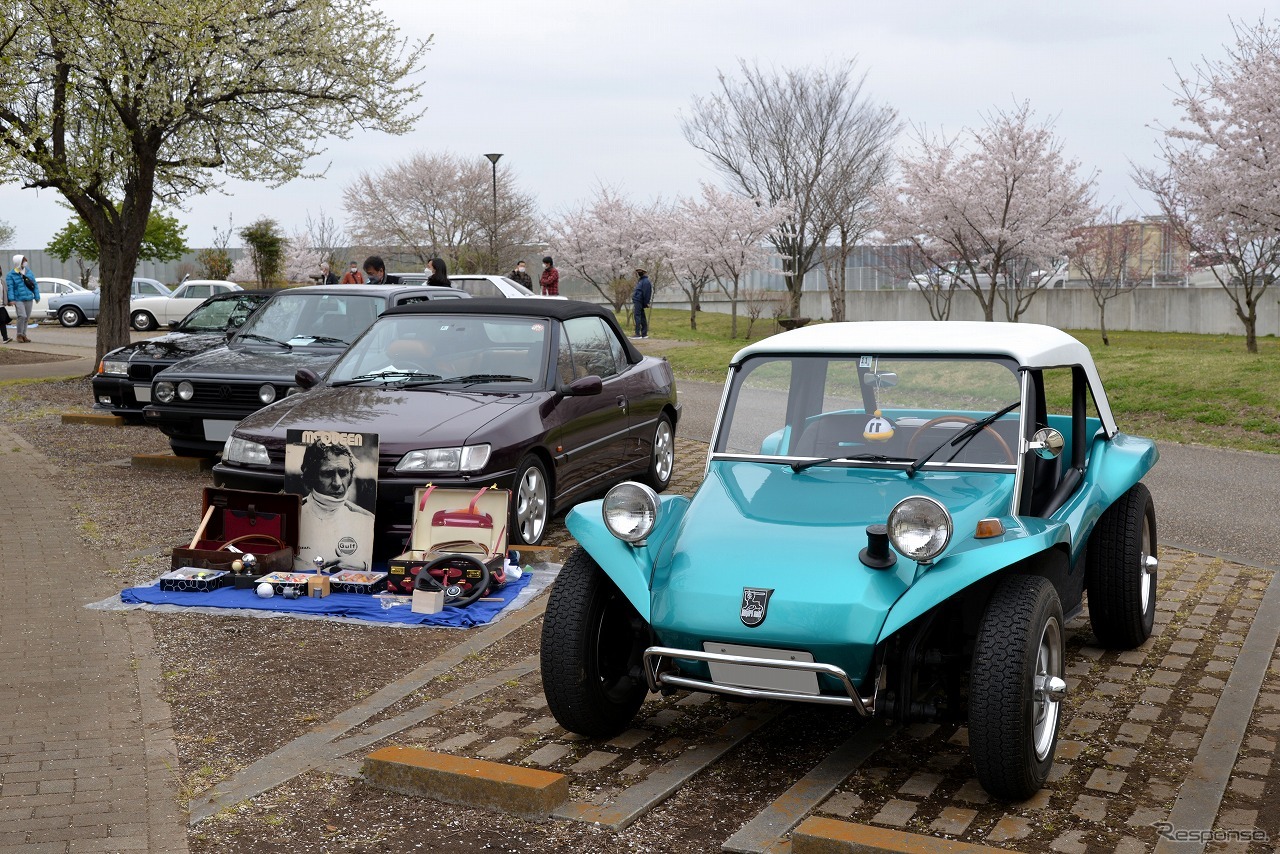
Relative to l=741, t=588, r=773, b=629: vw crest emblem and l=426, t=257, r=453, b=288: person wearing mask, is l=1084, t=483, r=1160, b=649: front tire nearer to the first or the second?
l=741, t=588, r=773, b=629: vw crest emblem

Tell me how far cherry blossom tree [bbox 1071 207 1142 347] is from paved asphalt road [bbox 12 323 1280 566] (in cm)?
2623

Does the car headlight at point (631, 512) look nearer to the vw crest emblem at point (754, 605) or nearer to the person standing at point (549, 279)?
the vw crest emblem at point (754, 605)

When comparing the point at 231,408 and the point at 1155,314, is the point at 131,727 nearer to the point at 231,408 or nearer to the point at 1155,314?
the point at 231,408

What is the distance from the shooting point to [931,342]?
216 inches

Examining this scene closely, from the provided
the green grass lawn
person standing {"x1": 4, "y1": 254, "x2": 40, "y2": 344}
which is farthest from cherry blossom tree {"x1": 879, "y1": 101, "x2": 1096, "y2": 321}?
person standing {"x1": 4, "y1": 254, "x2": 40, "y2": 344}

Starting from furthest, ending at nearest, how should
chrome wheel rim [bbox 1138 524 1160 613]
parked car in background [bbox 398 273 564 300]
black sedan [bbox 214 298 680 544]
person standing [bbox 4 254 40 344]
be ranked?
1. person standing [bbox 4 254 40 344]
2. parked car in background [bbox 398 273 564 300]
3. black sedan [bbox 214 298 680 544]
4. chrome wheel rim [bbox 1138 524 1160 613]

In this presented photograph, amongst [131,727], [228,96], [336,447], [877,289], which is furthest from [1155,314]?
[131,727]

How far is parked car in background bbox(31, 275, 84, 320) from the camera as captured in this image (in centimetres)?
4144

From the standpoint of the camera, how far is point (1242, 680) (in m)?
5.75

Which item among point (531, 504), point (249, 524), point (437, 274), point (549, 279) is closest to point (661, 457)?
point (531, 504)

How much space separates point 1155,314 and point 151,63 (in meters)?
31.9

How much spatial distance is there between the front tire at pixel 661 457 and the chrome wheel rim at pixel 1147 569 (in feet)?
15.4

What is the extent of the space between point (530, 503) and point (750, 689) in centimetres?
417

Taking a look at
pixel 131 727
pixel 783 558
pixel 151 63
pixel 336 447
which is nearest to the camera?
pixel 783 558
